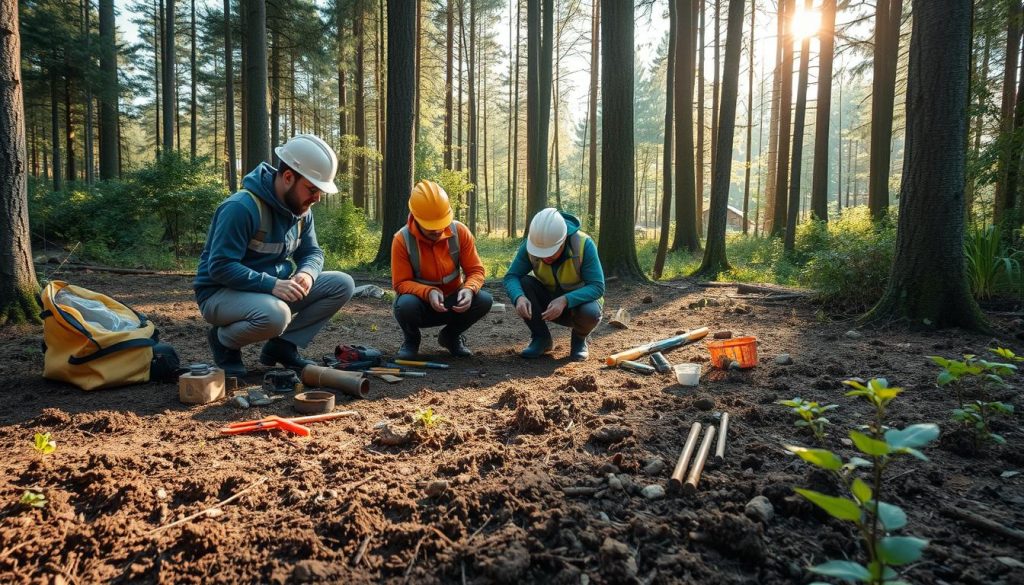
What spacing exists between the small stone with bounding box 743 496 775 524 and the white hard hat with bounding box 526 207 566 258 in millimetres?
2772

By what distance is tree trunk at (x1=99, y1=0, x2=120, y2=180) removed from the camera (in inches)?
709

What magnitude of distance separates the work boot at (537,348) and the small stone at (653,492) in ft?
8.71

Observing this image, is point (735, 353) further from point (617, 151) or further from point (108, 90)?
point (108, 90)

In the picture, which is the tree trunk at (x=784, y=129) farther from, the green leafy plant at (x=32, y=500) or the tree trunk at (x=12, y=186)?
the green leafy plant at (x=32, y=500)

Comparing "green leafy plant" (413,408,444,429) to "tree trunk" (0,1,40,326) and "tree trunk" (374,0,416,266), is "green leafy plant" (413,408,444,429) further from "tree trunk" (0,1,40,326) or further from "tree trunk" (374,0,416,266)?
"tree trunk" (374,0,416,266)

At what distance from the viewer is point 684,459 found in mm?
2340

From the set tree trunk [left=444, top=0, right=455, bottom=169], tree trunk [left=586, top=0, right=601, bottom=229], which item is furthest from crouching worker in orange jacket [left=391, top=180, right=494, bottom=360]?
tree trunk [left=444, top=0, right=455, bottom=169]

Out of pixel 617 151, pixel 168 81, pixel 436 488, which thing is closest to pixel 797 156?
pixel 617 151

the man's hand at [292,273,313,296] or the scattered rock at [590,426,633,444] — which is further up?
the man's hand at [292,273,313,296]

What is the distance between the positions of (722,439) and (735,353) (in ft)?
5.33

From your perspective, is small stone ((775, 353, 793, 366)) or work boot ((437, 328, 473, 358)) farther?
work boot ((437, 328, 473, 358))

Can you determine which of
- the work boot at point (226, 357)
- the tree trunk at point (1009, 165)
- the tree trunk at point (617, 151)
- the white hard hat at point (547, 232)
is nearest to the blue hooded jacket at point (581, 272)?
the white hard hat at point (547, 232)

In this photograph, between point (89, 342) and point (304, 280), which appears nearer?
point (89, 342)

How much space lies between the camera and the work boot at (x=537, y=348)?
4.82 meters
